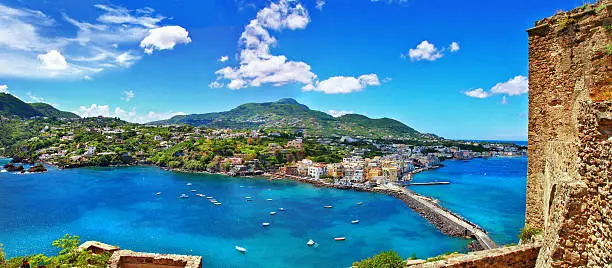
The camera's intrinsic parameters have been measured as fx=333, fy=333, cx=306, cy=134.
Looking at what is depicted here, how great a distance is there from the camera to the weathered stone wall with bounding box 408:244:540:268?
15.7 feet

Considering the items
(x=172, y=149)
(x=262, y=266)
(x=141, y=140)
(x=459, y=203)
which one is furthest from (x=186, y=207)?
(x=141, y=140)

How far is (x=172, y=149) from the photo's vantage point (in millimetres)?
78500

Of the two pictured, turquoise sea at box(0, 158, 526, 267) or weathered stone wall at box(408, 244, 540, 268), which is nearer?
weathered stone wall at box(408, 244, 540, 268)

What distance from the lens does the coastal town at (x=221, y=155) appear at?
57406 mm

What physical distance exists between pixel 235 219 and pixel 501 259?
30.5 m

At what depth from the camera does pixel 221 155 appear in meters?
70.6

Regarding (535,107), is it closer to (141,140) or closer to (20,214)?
(20,214)

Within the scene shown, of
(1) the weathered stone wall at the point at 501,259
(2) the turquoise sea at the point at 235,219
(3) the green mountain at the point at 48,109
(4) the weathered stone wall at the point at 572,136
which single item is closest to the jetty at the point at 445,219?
(2) the turquoise sea at the point at 235,219

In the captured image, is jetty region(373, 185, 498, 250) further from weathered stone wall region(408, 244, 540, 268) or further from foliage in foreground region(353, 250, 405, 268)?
weathered stone wall region(408, 244, 540, 268)

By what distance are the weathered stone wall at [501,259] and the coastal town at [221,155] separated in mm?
44878

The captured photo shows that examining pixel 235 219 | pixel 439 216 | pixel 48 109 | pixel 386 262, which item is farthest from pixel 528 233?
pixel 48 109

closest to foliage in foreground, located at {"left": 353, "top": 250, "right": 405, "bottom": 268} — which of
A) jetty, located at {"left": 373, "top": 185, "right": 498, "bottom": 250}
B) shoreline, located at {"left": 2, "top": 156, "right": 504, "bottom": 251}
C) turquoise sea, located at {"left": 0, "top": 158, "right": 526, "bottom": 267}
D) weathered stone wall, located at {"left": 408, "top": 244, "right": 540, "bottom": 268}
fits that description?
weathered stone wall, located at {"left": 408, "top": 244, "right": 540, "bottom": 268}

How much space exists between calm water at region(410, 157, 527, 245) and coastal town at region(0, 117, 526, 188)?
691 cm

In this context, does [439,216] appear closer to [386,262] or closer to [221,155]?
[386,262]
